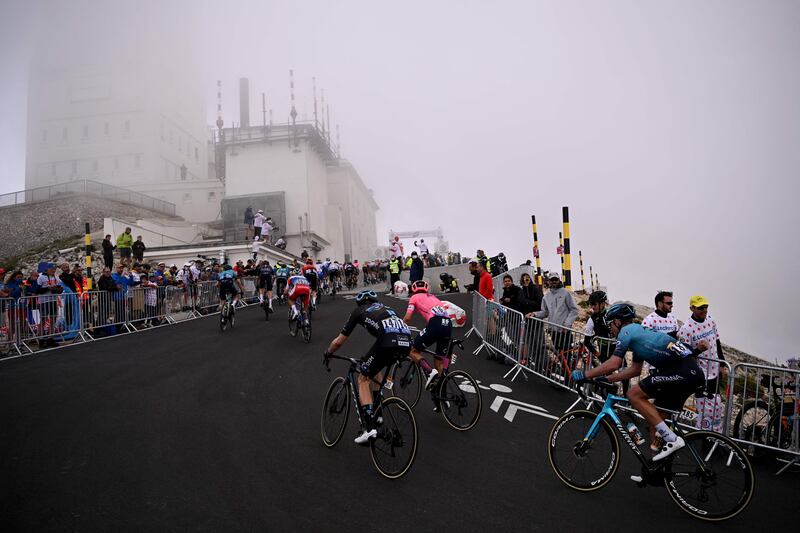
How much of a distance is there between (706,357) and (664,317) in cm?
81

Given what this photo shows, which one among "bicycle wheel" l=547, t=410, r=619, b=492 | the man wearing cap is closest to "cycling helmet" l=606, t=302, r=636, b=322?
"bicycle wheel" l=547, t=410, r=619, b=492

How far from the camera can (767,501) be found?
4938 millimetres

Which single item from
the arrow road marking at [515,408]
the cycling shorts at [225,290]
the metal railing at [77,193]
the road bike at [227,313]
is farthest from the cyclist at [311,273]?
the metal railing at [77,193]

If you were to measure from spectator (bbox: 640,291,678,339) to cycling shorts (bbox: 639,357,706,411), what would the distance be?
177 centimetres

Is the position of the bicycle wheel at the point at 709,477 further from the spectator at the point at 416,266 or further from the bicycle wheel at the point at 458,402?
the spectator at the point at 416,266

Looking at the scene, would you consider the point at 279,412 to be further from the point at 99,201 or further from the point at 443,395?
the point at 99,201

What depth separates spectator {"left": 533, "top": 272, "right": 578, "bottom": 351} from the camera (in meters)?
8.94

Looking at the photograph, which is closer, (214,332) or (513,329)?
(513,329)

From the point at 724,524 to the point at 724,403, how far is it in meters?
2.45

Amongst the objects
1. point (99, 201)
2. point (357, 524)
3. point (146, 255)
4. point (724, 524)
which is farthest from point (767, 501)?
point (99, 201)

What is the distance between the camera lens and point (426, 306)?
7.55m

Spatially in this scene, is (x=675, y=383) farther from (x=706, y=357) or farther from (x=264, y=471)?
(x=264, y=471)

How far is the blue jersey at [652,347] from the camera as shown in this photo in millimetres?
4758

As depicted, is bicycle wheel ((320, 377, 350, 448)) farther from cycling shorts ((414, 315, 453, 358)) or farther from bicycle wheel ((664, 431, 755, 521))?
bicycle wheel ((664, 431, 755, 521))
